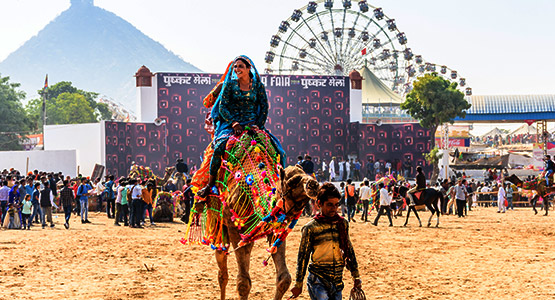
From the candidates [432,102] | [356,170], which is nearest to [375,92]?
[432,102]

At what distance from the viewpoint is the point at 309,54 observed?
6072cm

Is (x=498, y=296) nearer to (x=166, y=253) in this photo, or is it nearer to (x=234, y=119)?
(x=234, y=119)

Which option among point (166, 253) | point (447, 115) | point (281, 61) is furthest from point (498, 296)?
point (281, 61)

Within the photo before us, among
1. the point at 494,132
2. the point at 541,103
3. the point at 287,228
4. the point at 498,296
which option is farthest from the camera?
the point at 494,132

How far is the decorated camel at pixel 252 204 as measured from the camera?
251 inches

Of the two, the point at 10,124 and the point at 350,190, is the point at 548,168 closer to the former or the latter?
the point at 350,190

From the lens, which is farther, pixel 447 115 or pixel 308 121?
pixel 447 115

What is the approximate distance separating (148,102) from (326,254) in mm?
39615

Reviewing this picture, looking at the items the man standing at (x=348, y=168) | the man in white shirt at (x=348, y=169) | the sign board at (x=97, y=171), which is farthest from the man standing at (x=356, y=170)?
the sign board at (x=97, y=171)

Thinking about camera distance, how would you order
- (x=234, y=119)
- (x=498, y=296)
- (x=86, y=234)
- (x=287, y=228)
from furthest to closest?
(x=86, y=234)
(x=498, y=296)
(x=234, y=119)
(x=287, y=228)

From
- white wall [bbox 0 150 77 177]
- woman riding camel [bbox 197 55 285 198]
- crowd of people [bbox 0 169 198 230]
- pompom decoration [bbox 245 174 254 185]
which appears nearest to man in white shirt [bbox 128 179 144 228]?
crowd of people [bbox 0 169 198 230]

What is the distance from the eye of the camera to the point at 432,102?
49.3 meters

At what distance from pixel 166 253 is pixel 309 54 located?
47331 mm

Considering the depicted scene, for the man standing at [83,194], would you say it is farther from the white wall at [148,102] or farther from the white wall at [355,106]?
the white wall at [355,106]
